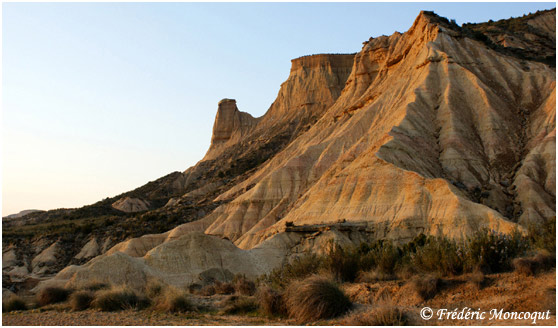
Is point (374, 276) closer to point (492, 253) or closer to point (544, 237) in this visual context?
point (492, 253)

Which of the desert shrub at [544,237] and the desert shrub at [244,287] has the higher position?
the desert shrub at [544,237]

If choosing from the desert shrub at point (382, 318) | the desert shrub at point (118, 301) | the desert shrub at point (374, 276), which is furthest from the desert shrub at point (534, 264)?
the desert shrub at point (118, 301)

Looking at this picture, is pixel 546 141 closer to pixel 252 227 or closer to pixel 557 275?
pixel 252 227

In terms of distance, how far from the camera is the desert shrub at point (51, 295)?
68.3ft

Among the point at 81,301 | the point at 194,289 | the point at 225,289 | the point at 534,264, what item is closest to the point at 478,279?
the point at 534,264

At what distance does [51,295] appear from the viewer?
69.4 ft

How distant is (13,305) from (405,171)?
1077 inches

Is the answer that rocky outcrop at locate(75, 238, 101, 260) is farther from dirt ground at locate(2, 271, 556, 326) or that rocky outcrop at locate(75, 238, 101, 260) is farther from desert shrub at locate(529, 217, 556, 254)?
desert shrub at locate(529, 217, 556, 254)

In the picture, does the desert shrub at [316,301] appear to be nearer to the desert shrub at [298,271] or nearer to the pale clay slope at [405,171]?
the desert shrub at [298,271]

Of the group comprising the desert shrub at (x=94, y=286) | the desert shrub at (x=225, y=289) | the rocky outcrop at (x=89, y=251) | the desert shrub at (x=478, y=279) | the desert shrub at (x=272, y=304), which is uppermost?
the desert shrub at (x=478, y=279)

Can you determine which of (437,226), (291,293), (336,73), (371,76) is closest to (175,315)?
(291,293)

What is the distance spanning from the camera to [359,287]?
51.6 ft

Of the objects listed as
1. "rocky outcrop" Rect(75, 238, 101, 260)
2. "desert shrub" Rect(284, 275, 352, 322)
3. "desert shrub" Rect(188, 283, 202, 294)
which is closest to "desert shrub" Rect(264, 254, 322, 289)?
"desert shrub" Rect(188, 283, 202, 294)

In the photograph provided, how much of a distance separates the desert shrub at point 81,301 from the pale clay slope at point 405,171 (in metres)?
8.44
